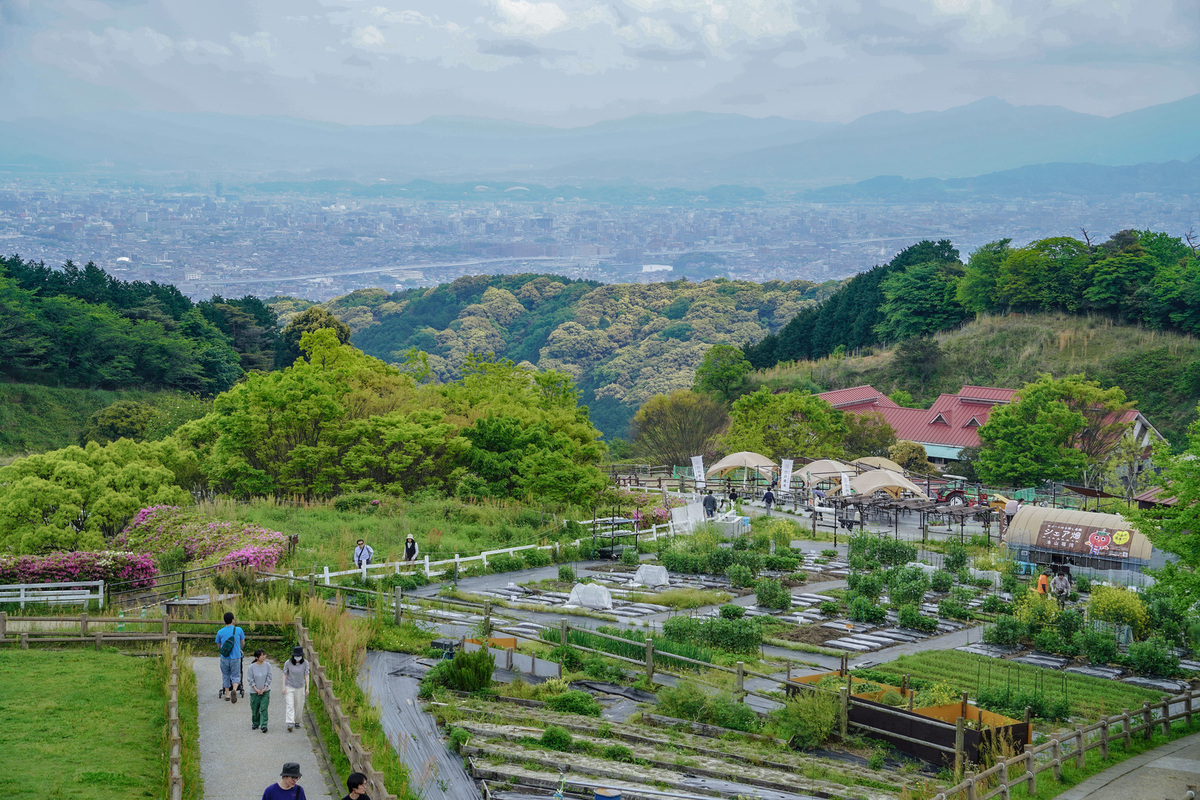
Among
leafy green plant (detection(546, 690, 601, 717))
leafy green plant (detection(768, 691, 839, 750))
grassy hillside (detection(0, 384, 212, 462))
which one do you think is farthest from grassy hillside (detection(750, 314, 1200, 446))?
leafy green plant (detection(546, 690, 601, 717))

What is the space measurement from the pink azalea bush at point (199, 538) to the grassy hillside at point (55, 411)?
92.1ft

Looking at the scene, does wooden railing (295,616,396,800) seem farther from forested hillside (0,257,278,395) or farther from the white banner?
forested hillside (0,257,278,395)

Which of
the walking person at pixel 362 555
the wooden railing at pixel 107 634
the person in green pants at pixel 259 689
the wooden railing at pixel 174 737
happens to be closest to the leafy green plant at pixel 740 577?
the walking person at pixel 362 555

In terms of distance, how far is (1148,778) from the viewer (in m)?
A: 14.4

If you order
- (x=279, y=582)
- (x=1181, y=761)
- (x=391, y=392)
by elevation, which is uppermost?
(x=391, y=392)

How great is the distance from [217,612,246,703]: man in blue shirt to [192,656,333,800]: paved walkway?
0.61ft

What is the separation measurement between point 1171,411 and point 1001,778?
195 feet

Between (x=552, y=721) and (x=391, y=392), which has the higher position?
(x=391, y=392)

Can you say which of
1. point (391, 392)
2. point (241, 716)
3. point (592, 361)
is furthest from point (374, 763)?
point (592, 361)

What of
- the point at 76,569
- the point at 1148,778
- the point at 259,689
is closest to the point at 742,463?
the point at 76,569

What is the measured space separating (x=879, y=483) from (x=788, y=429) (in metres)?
14.7

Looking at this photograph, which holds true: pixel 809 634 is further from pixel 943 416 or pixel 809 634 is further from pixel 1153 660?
pixel 943 416

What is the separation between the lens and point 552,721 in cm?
1520

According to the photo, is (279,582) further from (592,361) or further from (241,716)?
(592,361)
